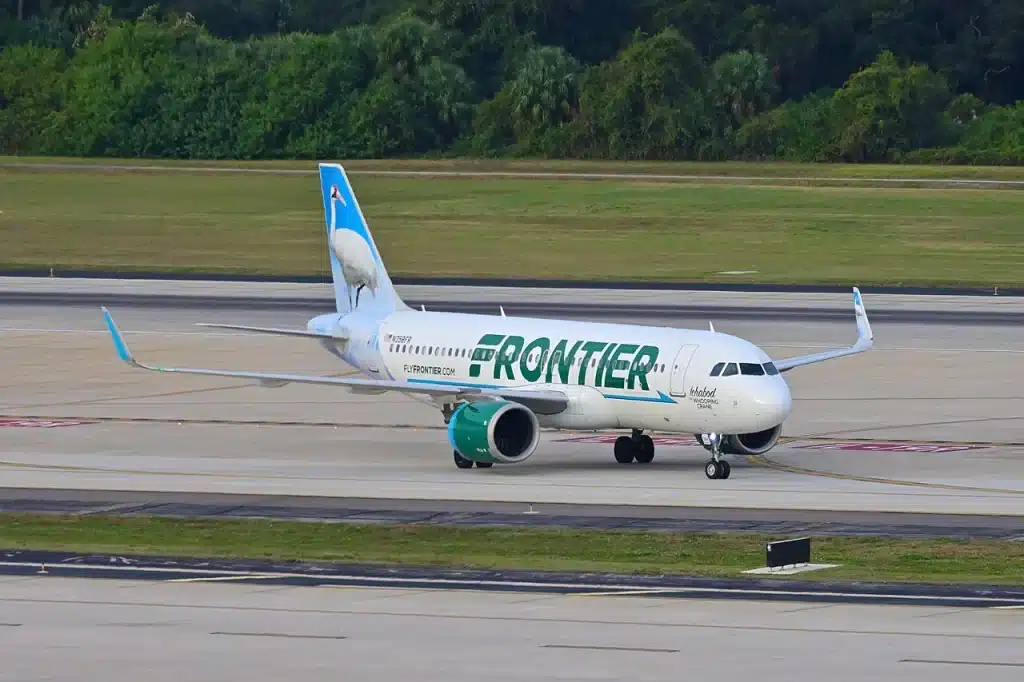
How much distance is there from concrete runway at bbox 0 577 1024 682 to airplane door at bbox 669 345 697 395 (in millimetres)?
15479

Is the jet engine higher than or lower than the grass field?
lower

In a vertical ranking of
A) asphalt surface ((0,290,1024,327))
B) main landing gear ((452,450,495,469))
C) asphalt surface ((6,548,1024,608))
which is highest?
asphalt surface ((0,290,1024,327))

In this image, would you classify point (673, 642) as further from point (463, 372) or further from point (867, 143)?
point (867, 143)

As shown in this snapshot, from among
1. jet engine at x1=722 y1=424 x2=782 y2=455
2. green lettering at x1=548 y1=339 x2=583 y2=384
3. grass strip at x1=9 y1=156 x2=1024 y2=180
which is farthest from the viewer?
grass strip at x1=9 y1=156 x2=1024 y2=180

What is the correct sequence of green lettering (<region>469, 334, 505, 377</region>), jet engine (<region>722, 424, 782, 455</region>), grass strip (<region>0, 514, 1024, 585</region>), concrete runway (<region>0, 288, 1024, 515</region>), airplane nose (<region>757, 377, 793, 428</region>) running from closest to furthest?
grass strip (<region>0, 514, 1024, 585</region>) → concrete runway (<region>0, 288, 1024, 515</region>) → airplane nose (<region>757, 377, 793, 428</region>) → jet engine (<region>722, 424, 782, 455</region>) → green lettering (<region>469, 334, 505, 377</region>)

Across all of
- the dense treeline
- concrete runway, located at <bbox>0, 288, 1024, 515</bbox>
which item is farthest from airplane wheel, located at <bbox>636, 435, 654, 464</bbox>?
the dense treeline

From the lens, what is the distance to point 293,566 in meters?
36.5

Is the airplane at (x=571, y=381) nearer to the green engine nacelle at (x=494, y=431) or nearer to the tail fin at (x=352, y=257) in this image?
the green engine nacelle at (x=494, y=431)

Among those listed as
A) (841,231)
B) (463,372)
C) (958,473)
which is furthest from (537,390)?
(841,231)

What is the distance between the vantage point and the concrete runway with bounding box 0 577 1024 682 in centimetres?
2780

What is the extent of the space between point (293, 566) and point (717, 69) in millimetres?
144370

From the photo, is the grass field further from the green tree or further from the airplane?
the airplane

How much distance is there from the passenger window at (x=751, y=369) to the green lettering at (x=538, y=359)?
5.73 metres

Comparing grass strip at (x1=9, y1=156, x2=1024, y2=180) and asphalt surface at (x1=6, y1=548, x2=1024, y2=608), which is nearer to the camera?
asphalt surface at (x1=6, y1=548, x2=1024, y2=608)
